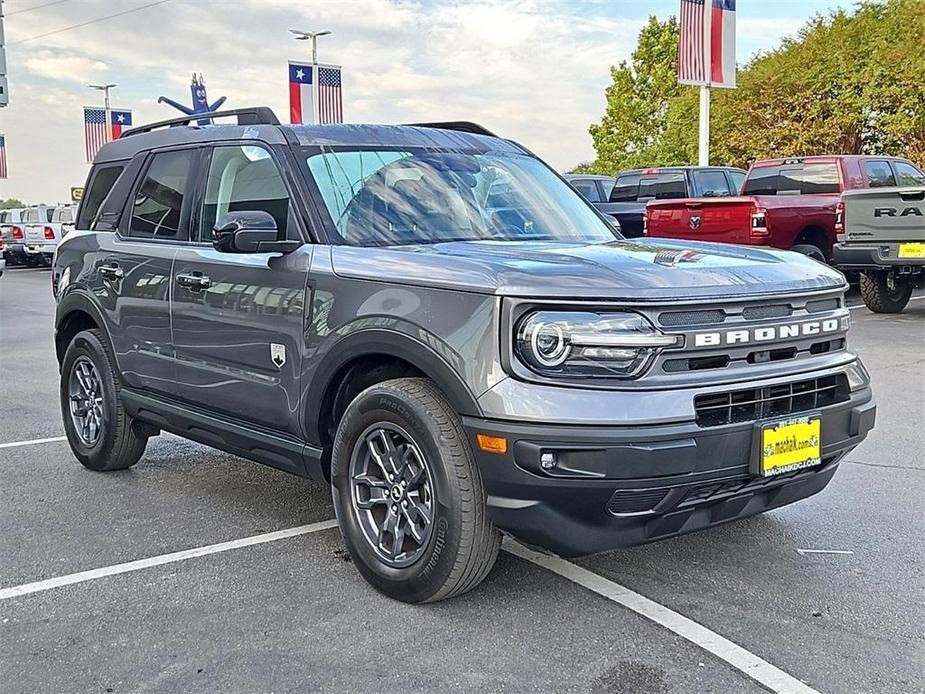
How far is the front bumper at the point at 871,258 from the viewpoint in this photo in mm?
11430

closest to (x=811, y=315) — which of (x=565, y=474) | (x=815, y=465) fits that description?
(x=815, y=465)

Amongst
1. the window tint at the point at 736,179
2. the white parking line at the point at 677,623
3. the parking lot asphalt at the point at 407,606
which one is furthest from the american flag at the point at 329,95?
the white parking line at the point at 677,623

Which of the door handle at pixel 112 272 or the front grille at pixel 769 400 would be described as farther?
the door handle at pixel 112 272

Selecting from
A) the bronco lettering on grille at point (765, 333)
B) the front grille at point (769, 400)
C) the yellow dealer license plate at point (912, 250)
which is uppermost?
the yellow dealer license plate at point (912, 250)

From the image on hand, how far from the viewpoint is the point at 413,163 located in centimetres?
459

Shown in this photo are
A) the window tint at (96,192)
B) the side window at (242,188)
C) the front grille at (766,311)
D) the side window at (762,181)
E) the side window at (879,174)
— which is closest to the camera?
the front grille at (766,311)

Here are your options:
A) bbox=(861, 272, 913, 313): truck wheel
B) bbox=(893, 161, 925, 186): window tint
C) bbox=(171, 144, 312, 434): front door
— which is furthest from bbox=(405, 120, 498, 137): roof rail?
bbox=(893, 161, 925, 186): window tint

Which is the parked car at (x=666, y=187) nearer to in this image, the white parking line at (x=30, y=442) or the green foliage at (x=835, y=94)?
the white parking line at (x=30, y=442)

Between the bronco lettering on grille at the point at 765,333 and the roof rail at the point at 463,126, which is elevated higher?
the roof rail at the point at 463,126

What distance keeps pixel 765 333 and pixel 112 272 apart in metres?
3.45

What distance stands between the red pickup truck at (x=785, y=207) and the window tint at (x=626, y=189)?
3.10m

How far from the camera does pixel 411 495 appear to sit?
374 cm

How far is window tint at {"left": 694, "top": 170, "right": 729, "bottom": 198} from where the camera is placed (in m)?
17.1

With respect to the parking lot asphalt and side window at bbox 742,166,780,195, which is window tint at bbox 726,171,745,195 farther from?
the parking lot asphalt
